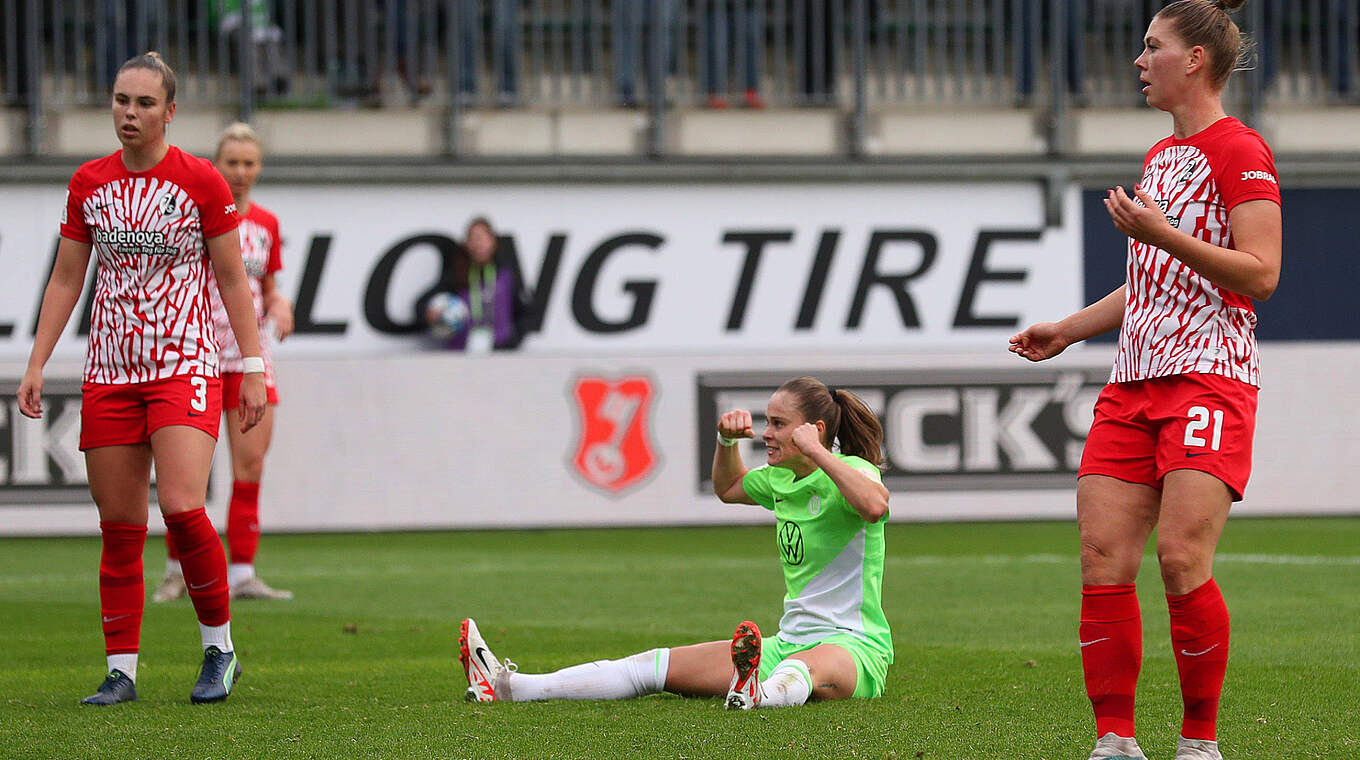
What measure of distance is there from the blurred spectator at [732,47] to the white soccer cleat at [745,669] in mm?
12321

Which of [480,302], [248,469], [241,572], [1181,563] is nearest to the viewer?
[1181,563]

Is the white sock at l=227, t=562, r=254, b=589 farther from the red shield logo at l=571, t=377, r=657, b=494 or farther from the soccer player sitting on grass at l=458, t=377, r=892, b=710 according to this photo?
the red shield logo at l=571, t=377, r=657, b=494

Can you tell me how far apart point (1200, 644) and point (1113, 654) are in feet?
0.62

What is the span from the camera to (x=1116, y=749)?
12.8 ft

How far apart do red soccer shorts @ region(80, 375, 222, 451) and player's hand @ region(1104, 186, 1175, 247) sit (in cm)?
284

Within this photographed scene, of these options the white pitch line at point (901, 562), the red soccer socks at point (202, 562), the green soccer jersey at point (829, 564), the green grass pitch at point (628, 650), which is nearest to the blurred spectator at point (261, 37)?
the green grass pitch at point (628, 650)

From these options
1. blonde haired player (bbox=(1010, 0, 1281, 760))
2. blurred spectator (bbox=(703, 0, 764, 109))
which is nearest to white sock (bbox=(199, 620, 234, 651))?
blonde haired player (bbox=(1010, 0, 1281, 760))

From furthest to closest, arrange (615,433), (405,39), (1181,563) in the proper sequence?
(405,39), (615,433), (1181,563)

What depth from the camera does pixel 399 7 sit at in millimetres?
16625

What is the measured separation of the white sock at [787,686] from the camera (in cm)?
493

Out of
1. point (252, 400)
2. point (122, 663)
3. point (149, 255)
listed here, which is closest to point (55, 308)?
point (149, 255)

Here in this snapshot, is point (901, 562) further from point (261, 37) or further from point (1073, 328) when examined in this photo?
point (261, 37)

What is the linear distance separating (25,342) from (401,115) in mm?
3943

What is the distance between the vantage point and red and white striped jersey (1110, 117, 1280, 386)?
388cm
